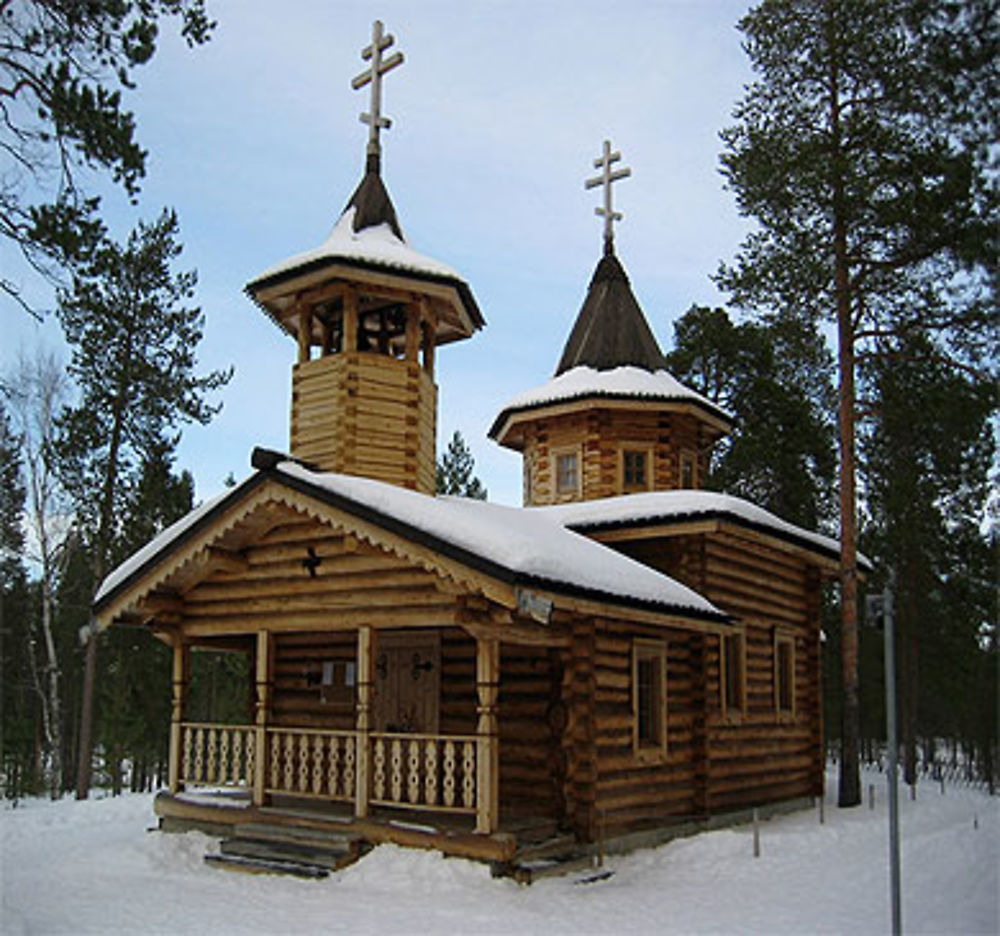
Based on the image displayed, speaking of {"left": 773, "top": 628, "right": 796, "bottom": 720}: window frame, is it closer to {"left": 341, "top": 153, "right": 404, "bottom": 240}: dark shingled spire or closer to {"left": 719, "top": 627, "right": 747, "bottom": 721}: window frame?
{"left": 719, "top": 627, "right": 747, "bottom": 721}: window frame

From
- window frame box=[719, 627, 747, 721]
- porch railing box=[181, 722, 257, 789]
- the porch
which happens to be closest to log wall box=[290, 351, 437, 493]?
the porch

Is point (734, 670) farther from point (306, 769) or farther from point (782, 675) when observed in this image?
point (306, 769)

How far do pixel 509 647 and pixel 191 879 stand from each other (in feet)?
16.0

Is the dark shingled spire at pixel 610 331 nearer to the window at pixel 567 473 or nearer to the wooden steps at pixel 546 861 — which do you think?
the window at pixel 567 473

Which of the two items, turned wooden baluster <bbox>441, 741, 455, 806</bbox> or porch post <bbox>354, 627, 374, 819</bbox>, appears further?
porch post <bbox>354, 627, 374, 819</bbox>

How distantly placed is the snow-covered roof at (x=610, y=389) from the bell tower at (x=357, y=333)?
382 centimetres

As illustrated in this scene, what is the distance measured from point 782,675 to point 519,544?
31.8ft

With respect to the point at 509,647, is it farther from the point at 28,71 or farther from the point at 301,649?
the point at 28,71

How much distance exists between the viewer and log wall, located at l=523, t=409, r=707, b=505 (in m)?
20.1

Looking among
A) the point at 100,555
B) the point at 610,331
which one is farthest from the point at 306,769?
the point at 100,555

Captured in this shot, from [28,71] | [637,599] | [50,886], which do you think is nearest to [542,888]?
[637,599]

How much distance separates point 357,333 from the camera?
16.1 m

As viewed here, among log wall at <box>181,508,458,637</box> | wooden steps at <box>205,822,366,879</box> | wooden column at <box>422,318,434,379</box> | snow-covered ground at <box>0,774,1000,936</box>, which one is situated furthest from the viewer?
wooden column at <box>422,318,434,379</box>

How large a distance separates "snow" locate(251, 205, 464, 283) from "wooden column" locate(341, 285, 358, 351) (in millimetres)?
586
